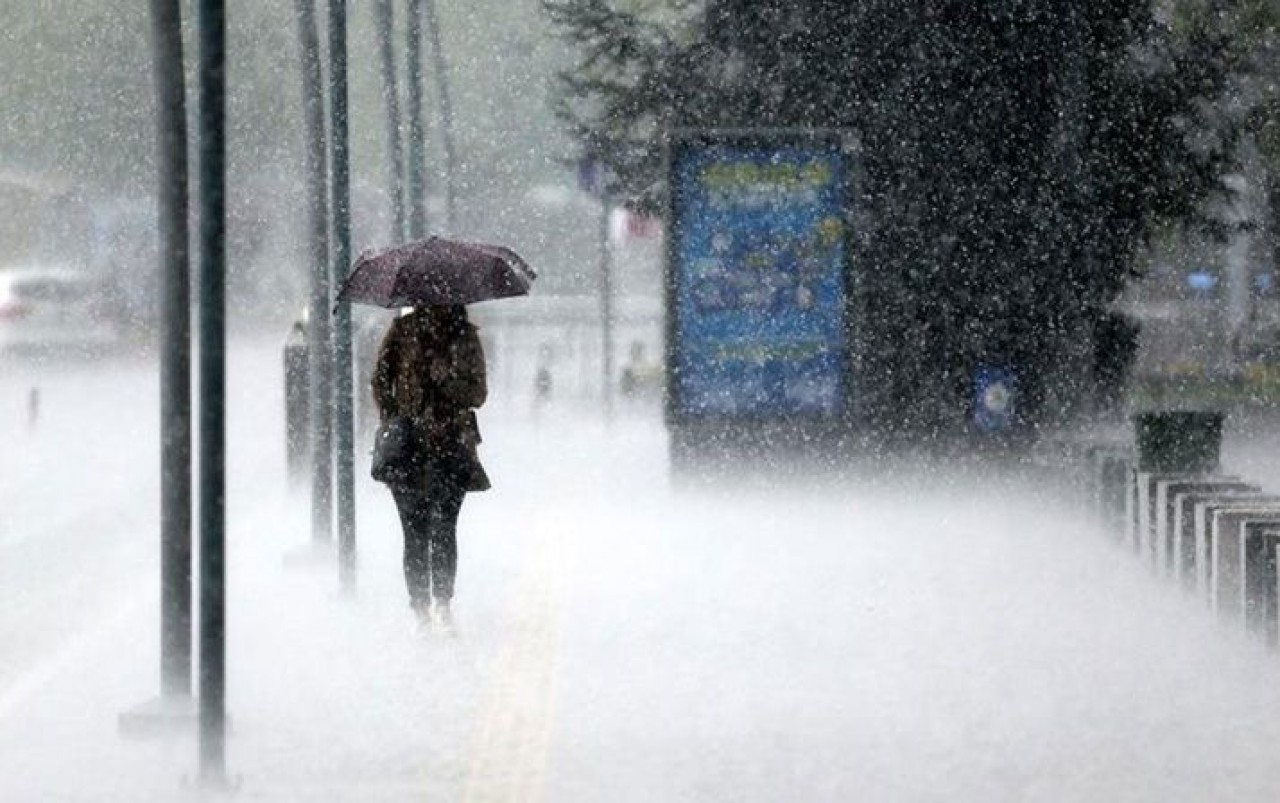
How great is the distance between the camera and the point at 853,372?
23.5 metres

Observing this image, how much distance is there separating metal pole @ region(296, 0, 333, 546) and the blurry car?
3802cm

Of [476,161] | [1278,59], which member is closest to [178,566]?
[1278,59]

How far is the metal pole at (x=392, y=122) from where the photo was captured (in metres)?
24.8

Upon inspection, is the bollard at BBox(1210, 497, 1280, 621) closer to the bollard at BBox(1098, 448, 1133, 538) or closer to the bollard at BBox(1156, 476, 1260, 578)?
the bollard at BBox(1156, 476, 1260, 578)

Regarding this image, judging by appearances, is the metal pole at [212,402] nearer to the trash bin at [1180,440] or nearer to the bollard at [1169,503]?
the bollard at [1169,503]

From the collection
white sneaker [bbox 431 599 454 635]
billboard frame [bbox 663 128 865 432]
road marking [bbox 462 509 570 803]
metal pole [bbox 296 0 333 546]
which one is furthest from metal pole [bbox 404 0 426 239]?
white sneaker [bbox 431 599 454 635]

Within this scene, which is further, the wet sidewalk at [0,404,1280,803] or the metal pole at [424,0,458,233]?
the metal pole at [424,0,458,233]

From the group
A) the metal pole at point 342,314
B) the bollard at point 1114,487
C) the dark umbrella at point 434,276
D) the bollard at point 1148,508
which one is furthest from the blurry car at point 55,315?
the dark umbrella at point 434,276

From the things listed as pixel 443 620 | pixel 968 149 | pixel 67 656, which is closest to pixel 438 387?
pixel 443 620

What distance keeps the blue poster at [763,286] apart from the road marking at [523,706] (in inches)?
229

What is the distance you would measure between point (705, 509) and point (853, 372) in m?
2.07

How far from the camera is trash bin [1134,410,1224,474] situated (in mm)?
17609

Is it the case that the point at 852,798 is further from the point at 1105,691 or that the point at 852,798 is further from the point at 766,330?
the point at 766,330

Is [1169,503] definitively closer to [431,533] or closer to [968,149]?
[431,533]
